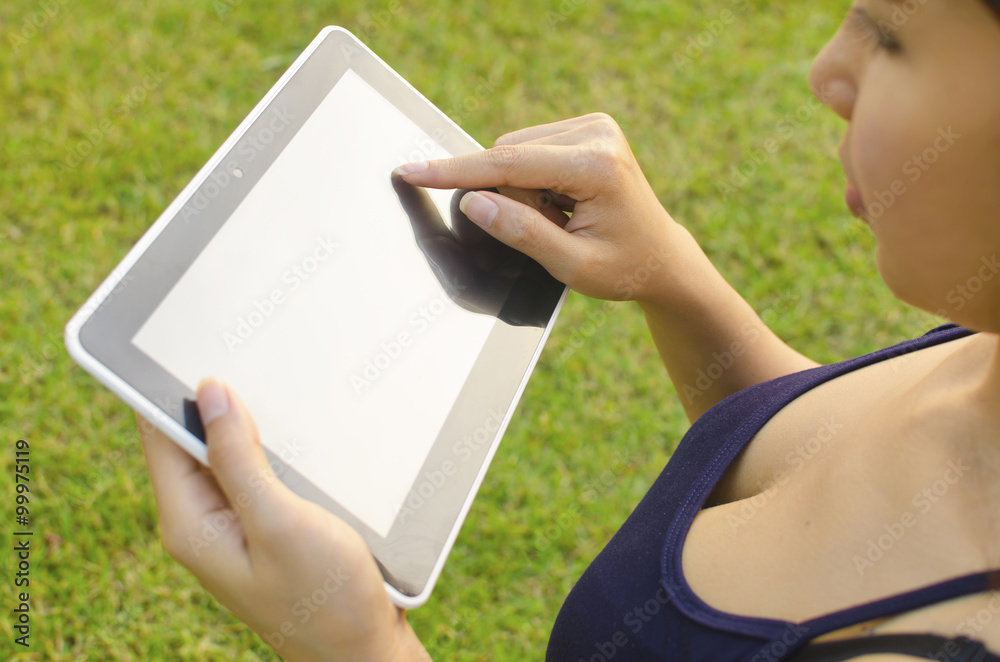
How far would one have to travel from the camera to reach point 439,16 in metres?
2.99

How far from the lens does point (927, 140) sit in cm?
68

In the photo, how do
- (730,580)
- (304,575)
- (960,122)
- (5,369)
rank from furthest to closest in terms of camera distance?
1. (5,369)
2. (730,580)
3. (304,575)
4. (960,122)

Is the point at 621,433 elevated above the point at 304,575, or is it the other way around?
the point at 304,575

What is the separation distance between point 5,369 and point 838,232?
293 cm

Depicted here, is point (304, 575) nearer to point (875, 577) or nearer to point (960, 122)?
point (875, 577)

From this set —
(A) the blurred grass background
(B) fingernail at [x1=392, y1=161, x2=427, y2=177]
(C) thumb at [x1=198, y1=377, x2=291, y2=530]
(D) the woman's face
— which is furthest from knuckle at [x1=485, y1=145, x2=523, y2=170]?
(A) the blurred grass background

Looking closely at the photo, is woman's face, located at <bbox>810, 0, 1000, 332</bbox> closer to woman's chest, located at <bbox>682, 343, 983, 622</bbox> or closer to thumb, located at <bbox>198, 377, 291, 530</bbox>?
woman's chest, located at <bbox>682, 343, 983, 622</bbox>

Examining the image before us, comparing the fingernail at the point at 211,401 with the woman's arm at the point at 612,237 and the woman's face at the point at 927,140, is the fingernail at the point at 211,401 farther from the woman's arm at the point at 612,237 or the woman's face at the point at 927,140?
the woman's face at the point at 927,140

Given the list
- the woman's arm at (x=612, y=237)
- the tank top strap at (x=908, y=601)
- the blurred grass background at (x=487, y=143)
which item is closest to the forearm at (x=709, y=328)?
the woman's arm at (x=612, y=237)

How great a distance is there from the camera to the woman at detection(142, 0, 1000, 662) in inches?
27.7

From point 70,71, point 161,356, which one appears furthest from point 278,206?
point 70,71

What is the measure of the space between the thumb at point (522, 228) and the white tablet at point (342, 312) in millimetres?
53

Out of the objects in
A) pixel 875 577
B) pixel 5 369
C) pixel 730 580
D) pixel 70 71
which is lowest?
pixel 5 369

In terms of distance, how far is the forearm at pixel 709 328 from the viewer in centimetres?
128
